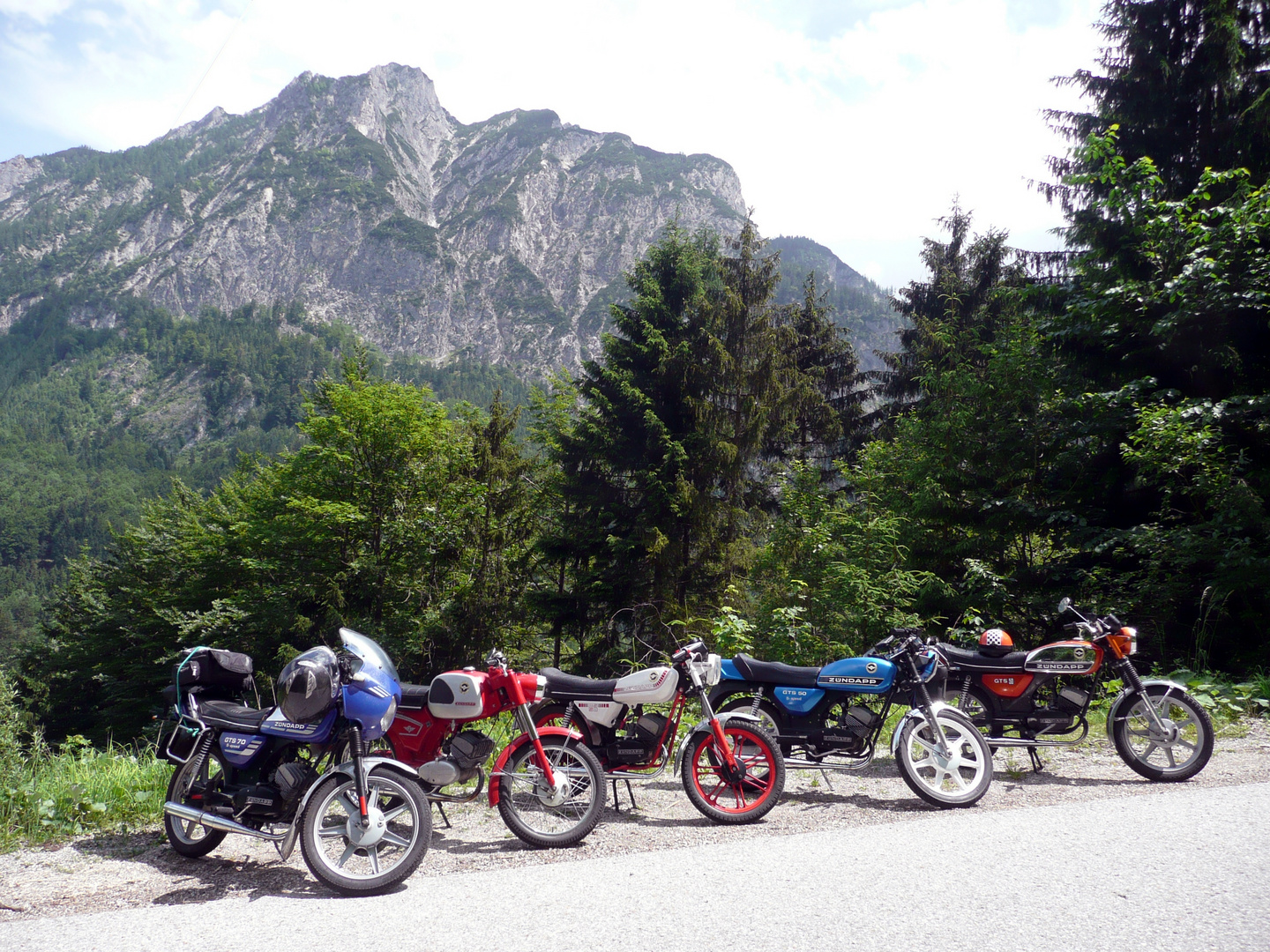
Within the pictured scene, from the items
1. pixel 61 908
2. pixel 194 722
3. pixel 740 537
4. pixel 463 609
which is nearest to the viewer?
pixel 61 908

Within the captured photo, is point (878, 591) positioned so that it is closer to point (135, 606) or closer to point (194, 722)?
point (194, 722)

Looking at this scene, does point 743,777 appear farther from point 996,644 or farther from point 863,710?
point 996,644

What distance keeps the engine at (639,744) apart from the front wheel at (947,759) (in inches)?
61.8

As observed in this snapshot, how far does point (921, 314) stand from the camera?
23.8 m

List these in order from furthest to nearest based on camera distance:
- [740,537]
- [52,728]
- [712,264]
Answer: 1. [52,728]
2. [712,264]
3. [740,537]

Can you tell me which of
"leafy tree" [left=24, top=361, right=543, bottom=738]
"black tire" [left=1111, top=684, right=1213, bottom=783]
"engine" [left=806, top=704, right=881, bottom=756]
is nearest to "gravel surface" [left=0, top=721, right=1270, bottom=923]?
"black tire" [left=1111, top=684, right=1213, bottom=783]

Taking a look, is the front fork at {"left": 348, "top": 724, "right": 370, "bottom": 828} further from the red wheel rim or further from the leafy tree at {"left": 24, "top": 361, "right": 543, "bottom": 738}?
the leafy tree at {"left": 24, "top": 361, "right": 543, "bottom": 738}

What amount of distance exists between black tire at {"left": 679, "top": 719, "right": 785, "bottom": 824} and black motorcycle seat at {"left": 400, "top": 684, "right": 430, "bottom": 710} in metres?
1.72

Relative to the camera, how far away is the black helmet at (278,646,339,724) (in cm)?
398

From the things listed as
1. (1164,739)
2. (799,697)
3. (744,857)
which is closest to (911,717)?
(799,697)

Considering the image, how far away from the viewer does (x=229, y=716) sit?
13.9ft

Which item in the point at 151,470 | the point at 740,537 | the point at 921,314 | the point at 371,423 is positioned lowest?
the point at 740,537

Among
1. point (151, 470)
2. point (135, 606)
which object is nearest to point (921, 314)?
point (135, 606)

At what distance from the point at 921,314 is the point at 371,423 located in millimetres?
18268
